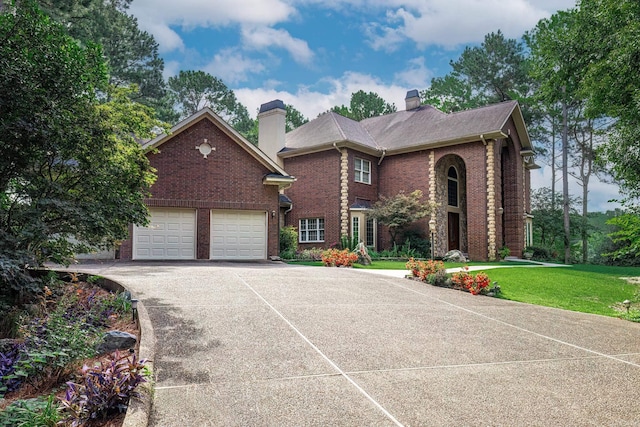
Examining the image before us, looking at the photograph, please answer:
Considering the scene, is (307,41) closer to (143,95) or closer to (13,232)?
(13,232)

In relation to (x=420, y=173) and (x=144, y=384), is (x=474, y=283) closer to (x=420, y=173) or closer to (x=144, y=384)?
(x=144, y=384)

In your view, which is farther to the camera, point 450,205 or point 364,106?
point 364,106

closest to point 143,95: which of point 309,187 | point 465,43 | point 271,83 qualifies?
point 271,83

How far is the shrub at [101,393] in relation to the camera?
3.35 metres

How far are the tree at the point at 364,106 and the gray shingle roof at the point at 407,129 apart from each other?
15522mm

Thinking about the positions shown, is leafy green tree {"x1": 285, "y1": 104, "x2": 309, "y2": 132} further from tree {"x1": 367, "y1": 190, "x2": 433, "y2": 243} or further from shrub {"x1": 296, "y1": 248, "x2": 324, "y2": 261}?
shrub {"x1": 296, "y1": 248, "x2": 324, "y2": 261}

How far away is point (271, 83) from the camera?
3048cm

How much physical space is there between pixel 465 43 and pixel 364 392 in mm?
41405

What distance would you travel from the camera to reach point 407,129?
2508 centimetres

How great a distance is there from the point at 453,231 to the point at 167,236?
15867mm

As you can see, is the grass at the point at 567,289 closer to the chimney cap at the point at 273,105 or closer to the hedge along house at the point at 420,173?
the hedge along house at the point at 420,173

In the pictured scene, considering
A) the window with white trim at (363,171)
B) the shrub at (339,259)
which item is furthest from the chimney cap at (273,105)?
the shrub at (339,259)

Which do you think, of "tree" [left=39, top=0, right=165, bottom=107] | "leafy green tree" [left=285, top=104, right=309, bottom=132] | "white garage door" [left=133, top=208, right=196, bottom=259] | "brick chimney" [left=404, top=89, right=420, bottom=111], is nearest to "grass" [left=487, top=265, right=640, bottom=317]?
A: "white garage door" [left=133, top=208, right=196, bottom=259]

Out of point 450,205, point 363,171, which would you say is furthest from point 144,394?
point 450,205
